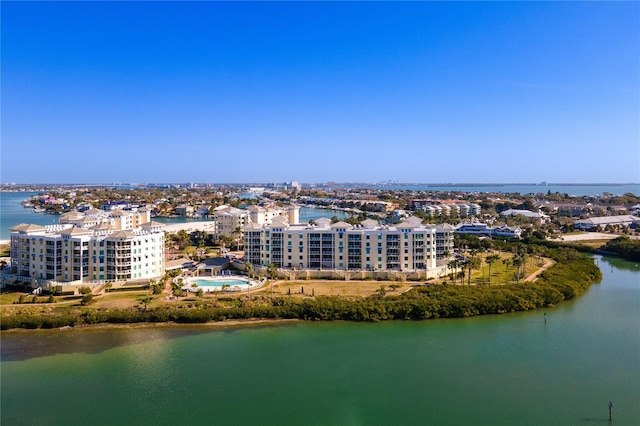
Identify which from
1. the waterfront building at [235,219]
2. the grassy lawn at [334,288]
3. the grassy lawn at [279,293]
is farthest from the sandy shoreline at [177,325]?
the waterfront building at [235,219]

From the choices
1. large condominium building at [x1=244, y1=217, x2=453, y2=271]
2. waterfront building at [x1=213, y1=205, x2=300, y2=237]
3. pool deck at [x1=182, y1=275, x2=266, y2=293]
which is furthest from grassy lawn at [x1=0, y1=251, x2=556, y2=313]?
waterfront building at [x1=213, y1=205, x2=300, y2=237]

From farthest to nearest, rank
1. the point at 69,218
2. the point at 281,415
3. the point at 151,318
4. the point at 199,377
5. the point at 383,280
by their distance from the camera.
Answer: the point at 69,218 → the point at 383,280 → the point at 151,318 → the point at 199,377 → the point at 281,415

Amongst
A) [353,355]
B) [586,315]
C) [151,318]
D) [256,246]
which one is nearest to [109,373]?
[151,318]

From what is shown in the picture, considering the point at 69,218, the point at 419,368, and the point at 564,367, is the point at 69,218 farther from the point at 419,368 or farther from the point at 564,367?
the point at 564,367

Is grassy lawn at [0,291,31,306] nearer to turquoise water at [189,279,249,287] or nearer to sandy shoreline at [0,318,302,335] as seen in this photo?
sandy shoreline at [0,318,302,335]

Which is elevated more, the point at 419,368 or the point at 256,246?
the point at 256,246

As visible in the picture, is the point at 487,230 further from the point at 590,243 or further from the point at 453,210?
the point at 453,210
